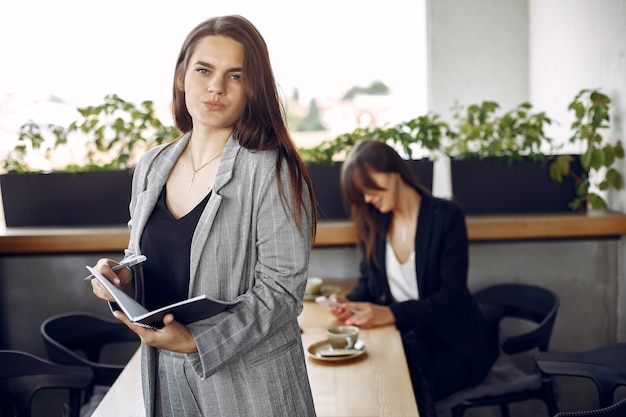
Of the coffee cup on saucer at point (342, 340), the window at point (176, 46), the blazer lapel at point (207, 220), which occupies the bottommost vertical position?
the coffee cup on saucer at point (342, 340)

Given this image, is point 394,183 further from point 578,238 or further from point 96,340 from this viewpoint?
point 96,340

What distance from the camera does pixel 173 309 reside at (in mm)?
1285

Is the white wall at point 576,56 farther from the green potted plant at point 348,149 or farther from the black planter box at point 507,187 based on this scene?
the green potted plant at point 348,149

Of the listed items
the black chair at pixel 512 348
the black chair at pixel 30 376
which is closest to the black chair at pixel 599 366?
the black chair at pixel 512 348

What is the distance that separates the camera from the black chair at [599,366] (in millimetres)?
2084

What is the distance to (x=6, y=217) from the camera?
3.25 m

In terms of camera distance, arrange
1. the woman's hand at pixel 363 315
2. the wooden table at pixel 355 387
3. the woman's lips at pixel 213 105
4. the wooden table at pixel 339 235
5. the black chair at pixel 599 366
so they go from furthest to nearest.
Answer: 1. the wooden table at pixel 339 235
2. the woman's hand at pixel 363 315
3. the black chair at pixel 599 366
4. the wooden table at pixel 355 387
5. the woman's lips at pixel 213 105

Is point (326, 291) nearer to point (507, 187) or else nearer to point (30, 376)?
point (507, 187)

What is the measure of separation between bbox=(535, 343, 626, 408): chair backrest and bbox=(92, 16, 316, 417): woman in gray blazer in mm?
1033

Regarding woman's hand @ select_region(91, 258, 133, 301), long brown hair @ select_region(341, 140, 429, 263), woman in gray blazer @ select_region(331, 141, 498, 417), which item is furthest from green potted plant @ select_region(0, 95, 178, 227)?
woman's hand @ select_region(91, 258, 133, 301)

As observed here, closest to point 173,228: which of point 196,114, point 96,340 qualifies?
point 196,114

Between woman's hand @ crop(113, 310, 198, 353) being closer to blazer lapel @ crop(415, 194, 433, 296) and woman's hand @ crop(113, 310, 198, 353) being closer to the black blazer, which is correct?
the black blazer

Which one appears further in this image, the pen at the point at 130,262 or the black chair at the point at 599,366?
the black chair at the point at 599,366

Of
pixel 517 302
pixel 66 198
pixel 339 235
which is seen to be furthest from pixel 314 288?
pixel 66 198
